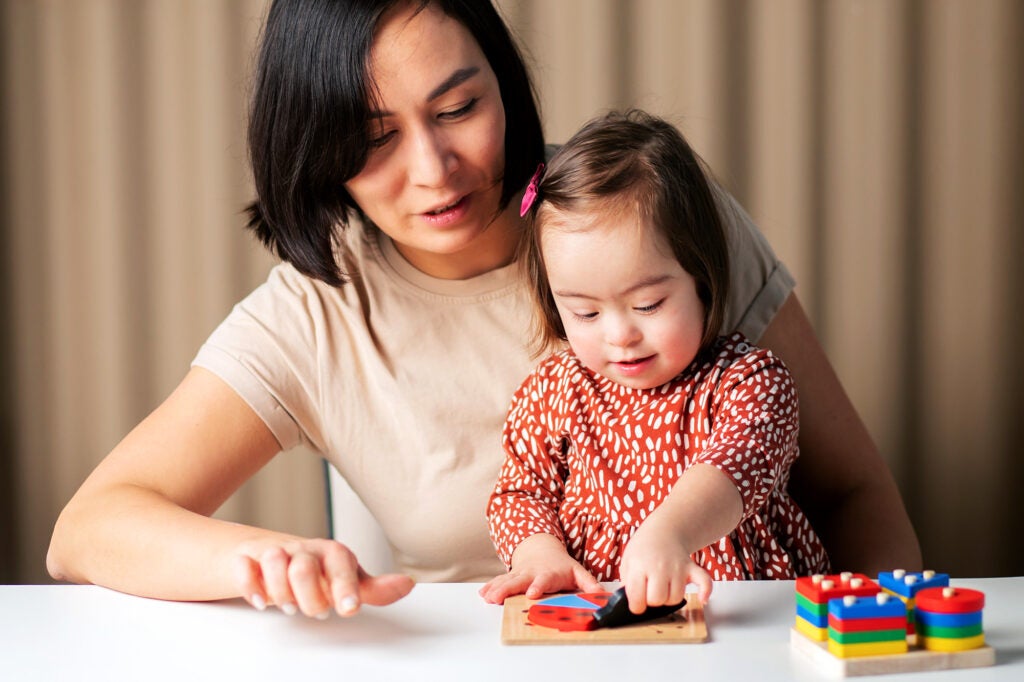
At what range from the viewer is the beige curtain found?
Answer: 209 cm

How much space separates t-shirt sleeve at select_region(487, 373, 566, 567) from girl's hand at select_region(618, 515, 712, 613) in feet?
0.99

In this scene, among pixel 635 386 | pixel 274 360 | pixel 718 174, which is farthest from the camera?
pixel 718 174

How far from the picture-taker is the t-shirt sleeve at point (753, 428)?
94 cm

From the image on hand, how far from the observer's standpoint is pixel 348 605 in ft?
2.60

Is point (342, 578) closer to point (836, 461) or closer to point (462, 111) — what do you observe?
point (462, 111)

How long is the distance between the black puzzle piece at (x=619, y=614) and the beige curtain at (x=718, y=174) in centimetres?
139

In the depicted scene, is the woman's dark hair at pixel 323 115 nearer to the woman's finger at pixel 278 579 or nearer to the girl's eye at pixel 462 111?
the girl's eye at pixel 462 111

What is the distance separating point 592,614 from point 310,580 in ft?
0.71

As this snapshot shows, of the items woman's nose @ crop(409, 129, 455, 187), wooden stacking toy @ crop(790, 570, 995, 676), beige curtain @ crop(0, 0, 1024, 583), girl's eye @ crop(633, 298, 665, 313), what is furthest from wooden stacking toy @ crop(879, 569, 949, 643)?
beige curtain @ crop(0, 0, 1024, 583)

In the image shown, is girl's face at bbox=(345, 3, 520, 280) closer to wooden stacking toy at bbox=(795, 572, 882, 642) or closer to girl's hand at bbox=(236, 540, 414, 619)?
girl's hand at bbox=(236, 540, 414, 619)

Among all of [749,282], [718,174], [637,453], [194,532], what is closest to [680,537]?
[637,453]

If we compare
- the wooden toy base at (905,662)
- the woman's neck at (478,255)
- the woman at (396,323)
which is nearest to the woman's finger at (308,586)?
the woman at (396,323)

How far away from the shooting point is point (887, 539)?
4.24 ft

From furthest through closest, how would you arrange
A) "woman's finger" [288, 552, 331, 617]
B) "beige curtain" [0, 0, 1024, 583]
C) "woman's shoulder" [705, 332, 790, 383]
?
"beige curtain" [0, 0, 1024, 583] → "woman's shoulder" [705, 332, 790, 383] → "woman's finger" [288, 552, 331, 617]
